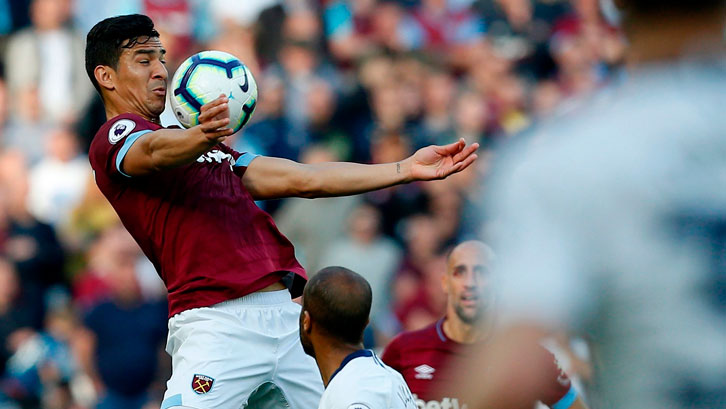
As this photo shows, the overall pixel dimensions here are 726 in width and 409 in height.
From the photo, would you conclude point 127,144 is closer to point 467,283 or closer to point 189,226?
point 189,226

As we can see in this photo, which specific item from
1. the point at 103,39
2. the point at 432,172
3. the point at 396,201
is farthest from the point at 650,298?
the point at 396,201

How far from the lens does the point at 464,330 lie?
713 cm

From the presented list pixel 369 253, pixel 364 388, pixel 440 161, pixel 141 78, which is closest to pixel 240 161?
pixel 141 78

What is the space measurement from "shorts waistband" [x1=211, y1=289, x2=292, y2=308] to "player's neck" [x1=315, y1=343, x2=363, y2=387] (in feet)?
1.20

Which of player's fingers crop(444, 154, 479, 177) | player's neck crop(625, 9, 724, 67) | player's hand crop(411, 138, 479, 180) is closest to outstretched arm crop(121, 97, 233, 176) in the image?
player's hand crop(411, 138, 479, 180)

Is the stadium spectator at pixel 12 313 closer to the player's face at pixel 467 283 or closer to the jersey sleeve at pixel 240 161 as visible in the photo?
the player's face at pixel 467 283

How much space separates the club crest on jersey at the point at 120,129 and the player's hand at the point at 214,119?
24.3 inches

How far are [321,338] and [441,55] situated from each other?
9.22 m

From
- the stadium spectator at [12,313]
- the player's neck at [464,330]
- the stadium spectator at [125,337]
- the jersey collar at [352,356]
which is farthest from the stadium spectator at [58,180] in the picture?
the jersey collar at [352,356]

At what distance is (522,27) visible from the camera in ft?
46.4

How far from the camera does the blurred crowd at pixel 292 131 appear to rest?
10438 mm

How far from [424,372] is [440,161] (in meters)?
2.42

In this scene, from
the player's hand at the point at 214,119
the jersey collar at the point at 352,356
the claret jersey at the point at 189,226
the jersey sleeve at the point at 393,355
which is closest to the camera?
the player's hand at the point at 214,119

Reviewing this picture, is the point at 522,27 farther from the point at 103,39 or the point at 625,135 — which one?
the point at 625,135
